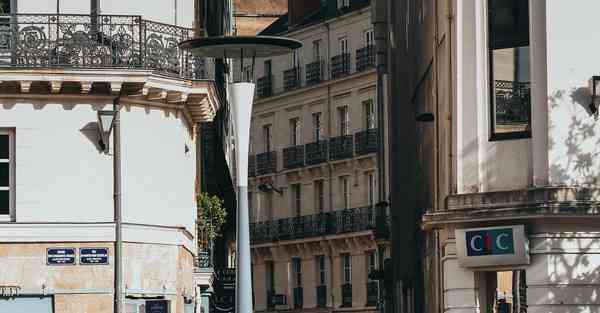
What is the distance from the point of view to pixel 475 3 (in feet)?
120

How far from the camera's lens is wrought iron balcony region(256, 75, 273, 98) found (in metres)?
98.9

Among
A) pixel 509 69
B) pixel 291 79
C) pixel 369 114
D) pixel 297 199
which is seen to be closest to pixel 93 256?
pixel 509 69

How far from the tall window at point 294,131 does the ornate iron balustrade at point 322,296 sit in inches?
247

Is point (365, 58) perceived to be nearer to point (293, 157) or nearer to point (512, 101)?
point (293, 157)

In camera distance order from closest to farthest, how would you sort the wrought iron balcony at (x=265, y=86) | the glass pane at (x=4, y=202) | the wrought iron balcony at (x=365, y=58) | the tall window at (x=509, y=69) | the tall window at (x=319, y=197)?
the tall window at (x=509, y=69)
the glass pane at (x=4, y=202)
the wrought iron balcony at (x=365, y=58)
the tall window at (x=319, y=197)
the wrought iron balcony at (x=265, y=86)

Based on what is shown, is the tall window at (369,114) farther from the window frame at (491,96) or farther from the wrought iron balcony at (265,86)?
the window frame at (491,96)

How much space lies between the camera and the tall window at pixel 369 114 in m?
90.4

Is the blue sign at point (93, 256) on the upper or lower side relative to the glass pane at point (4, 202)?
lower

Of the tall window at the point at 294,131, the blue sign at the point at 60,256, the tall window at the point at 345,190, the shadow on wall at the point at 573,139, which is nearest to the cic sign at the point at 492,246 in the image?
the shadow on wall at the point at 573,139

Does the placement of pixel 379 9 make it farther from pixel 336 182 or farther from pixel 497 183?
pixel 497 183

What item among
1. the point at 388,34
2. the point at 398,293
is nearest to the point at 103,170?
the point at 398,293

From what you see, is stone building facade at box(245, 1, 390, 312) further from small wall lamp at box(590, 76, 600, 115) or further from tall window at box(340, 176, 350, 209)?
small wall lamp at box(590, 76, 600, 115)

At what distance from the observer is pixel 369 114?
90938mm

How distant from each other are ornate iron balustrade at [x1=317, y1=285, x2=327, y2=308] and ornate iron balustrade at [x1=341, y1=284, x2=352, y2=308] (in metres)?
1.82
